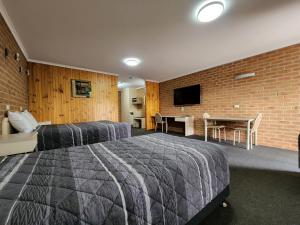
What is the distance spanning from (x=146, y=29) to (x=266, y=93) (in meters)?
3.27

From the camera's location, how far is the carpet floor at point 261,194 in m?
1.32

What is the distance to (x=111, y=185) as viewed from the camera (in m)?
0.74

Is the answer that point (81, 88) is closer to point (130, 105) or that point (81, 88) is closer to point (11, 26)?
point (11, 26)

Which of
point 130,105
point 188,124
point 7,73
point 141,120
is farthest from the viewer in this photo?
point 130,105

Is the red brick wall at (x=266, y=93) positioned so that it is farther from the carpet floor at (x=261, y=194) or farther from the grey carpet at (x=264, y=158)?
the carpet floor at (x=261, y=194)

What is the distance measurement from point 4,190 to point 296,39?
474 cm

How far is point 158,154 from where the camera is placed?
1184 mm

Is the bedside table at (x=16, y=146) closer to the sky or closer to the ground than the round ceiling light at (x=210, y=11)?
closer to the ground

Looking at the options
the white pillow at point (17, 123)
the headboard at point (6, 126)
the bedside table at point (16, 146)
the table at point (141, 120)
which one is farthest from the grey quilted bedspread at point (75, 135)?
the table at point (141, 120)

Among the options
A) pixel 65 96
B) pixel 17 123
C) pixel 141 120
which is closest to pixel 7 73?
pixel 17 123

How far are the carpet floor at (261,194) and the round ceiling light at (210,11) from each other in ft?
7.72

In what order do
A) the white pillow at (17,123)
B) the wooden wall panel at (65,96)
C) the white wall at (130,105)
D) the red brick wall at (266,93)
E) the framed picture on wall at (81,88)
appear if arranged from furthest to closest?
1. the white wall at (130,105)
2. the framed picture on wall at (81,88)
3. the wooden wall panel at (65,96)
4. the red brick wall at (266,93)
5. the white pillow at (17,123)

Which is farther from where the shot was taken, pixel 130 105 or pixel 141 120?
pixel 130 105

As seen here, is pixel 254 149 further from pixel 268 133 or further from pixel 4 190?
pixel 4 190
